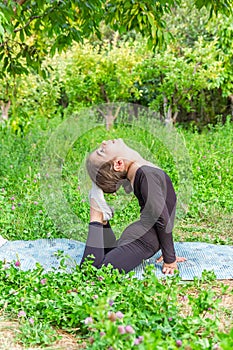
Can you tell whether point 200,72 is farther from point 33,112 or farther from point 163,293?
point 163,293

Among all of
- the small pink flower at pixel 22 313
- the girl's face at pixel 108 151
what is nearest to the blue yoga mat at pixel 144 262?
the girl's face at pixel 108 151

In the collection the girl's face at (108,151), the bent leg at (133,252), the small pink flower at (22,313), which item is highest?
the girl's face at (108,151)

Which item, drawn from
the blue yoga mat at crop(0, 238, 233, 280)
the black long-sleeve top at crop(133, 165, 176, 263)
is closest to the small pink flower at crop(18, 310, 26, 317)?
the blue yoga mat at crop(0, 238, 233, 280)

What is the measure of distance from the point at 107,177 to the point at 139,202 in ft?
0.84

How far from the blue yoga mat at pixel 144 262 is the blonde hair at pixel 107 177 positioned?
49cm

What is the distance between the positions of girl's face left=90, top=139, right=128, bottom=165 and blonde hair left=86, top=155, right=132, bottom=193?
28mm

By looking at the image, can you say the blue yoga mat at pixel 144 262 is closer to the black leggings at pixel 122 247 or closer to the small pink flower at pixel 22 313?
the black leggings at pixel 122 247

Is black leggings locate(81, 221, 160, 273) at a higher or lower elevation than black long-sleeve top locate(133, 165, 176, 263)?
lower

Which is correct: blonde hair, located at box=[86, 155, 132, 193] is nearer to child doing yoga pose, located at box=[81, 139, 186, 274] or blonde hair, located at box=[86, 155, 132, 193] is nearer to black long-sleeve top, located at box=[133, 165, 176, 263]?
child doing yoga pose, located at box=[81, 139, 186, 274]

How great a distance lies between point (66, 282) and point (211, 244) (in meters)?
1.46

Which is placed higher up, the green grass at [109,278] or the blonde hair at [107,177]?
the blonde hair at [107,177]

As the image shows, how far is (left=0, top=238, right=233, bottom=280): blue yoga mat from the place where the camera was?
9.70 feet

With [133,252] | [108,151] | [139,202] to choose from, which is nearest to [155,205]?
[139,202]

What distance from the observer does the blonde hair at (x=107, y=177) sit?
2.94 meters
